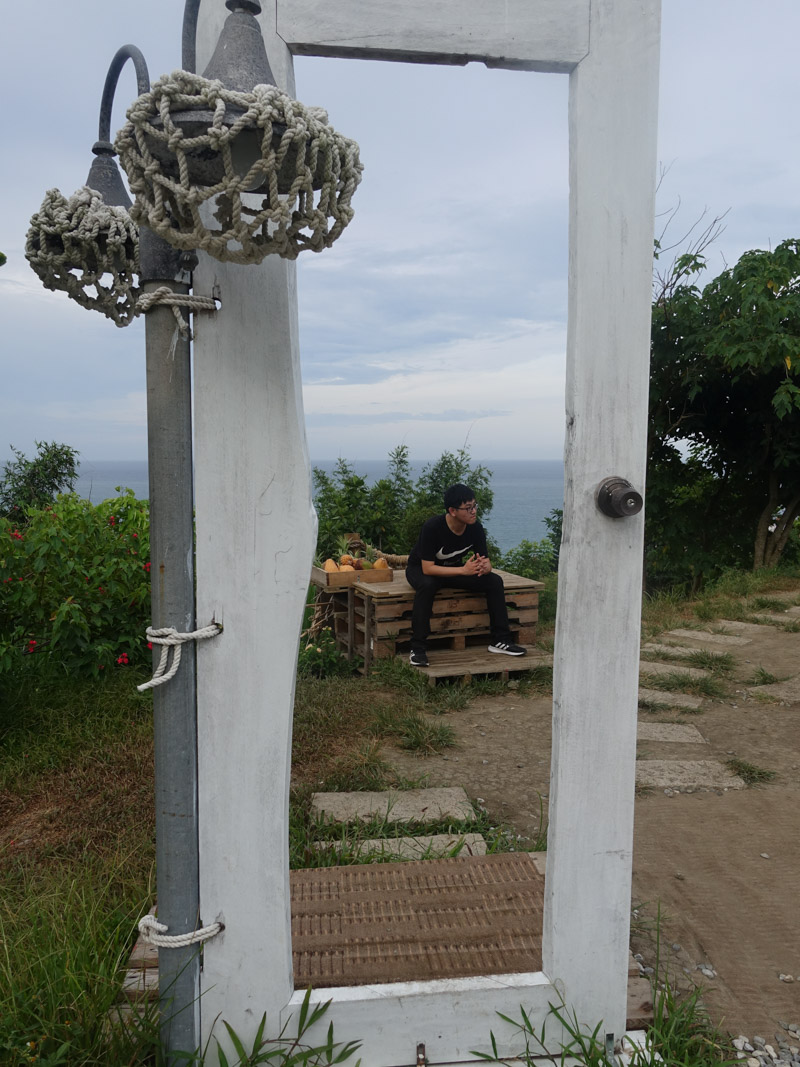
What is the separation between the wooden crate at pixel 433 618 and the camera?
571 centimetres

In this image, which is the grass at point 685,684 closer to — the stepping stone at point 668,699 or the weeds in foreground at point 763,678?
the stepping stone at point 668,699

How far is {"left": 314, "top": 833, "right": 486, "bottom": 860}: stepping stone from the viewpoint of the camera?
9.31 ft

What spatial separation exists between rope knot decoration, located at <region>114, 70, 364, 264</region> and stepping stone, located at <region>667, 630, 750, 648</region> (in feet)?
19.2

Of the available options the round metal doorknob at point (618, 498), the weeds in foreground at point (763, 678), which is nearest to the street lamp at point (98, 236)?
the round metal doorknob at point (618, 498)

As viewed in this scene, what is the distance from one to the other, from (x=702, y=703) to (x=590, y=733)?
3635mm

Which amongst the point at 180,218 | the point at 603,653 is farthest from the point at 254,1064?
A: the point at 180,218

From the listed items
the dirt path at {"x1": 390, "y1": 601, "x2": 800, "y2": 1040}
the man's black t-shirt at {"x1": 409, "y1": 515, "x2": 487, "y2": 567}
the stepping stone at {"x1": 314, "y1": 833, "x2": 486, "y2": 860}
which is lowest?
the dirt path at {"x1": 390, "y1": 601, "x2": 800, "y2": 1040}

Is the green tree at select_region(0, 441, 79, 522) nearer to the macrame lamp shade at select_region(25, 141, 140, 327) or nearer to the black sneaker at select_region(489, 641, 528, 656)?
the black sneaker at select_region(489, 641, 528, 656)

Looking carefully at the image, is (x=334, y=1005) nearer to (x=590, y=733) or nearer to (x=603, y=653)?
(x=590, y=733)

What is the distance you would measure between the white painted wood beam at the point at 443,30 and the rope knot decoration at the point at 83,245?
1.75 ft

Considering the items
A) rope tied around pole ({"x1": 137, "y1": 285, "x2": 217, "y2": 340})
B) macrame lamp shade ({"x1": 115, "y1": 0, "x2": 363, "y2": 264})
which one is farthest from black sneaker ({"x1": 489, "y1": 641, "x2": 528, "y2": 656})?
macrame lamp shade ({"x1": 115, "y1": 0, "x2": 363, "y2": 264})

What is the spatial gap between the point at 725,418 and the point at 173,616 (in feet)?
29.0

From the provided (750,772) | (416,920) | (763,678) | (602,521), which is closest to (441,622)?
(763,678)

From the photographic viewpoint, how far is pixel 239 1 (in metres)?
1.41
